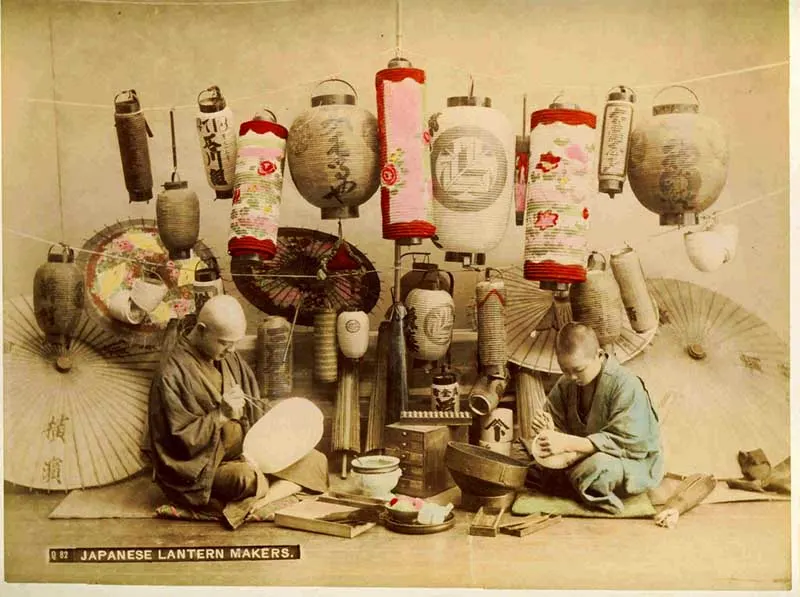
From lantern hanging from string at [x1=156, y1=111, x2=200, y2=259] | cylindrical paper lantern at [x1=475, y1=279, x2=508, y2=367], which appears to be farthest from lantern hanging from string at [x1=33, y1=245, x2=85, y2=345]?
cylindrical paper lantern at [x1=475, y1=279, x2=508, y2=367]

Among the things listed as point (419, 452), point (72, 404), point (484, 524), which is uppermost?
point (72, 404)

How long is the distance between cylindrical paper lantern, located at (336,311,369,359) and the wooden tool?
741 mm

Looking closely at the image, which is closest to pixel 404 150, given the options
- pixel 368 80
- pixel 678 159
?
pixel 368 80

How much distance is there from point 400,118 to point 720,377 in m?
1.57

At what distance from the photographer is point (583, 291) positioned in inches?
126

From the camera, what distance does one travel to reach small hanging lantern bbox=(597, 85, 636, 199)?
3.16m

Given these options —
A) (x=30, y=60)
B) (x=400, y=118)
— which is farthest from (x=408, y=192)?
(x=30, y=60)

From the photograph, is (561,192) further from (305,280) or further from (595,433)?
(305,280)

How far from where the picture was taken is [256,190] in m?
3.12

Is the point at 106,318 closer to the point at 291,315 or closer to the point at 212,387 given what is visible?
the point at 212,387

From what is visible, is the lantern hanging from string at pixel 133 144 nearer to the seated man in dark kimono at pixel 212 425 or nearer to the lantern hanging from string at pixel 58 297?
the lantern hanging from string at pixel 58 297

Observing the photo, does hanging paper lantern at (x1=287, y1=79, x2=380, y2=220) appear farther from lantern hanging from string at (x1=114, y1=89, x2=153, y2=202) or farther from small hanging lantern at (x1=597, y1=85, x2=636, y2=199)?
small hanging lantern at (x1=597, y1=85, x2=636, y2=199)

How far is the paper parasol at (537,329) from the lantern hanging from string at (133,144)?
1439 mm

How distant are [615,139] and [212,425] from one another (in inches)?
72.2
